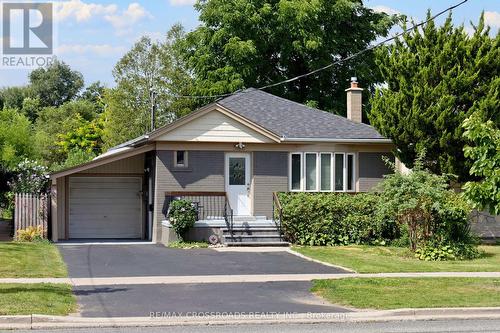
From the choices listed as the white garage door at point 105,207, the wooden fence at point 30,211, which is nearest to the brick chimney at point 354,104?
the white garage door at point 105,207

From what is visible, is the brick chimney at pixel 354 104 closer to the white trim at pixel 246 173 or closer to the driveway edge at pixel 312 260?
the white trim at pixel 246 173

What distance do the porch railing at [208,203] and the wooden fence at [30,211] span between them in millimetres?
4274

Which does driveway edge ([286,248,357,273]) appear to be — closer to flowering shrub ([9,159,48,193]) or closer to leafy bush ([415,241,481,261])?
leafy bush ([415,241,481,261])

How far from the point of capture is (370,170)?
28.6m

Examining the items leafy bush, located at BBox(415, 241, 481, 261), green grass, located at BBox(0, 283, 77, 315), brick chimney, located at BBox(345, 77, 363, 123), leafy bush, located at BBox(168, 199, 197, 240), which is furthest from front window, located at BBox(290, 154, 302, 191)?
green grass, located at BBox(0, 283, 77, 315)

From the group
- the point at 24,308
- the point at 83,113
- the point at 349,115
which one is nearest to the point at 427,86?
the point at 349,115

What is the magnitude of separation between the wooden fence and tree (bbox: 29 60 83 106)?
62.7 m

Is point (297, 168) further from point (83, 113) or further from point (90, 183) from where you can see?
point (83, 113)

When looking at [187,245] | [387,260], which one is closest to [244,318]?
[387,260]

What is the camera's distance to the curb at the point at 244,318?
11.7 metres

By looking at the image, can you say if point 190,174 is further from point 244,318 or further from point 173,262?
point 244,318

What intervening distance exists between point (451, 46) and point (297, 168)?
7.09 metres

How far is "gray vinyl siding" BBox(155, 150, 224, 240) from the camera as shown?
26.4 metres

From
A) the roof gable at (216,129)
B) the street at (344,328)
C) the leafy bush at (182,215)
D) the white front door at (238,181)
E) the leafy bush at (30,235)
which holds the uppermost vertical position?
the roof gable at (216,129)
